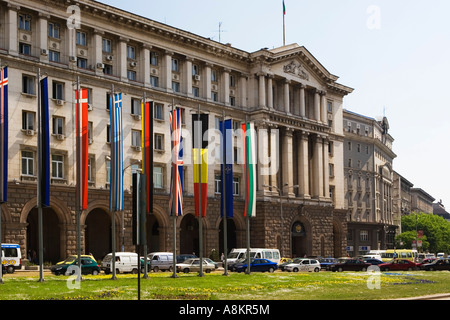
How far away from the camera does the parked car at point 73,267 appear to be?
5103cm

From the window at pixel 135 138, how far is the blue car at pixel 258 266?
1903cm

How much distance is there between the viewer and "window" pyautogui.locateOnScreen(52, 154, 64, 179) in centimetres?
6481

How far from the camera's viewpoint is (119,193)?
4878cm

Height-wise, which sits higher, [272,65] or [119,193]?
[272,65]

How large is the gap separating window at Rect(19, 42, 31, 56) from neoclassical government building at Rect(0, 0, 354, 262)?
0.10 metres

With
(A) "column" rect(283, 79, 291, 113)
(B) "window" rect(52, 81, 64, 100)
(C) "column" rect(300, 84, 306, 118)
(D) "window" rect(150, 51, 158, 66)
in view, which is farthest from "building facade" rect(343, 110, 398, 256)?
(B) "window" rect(52, 81, 64, 100)

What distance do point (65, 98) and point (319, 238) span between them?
44.4 metres

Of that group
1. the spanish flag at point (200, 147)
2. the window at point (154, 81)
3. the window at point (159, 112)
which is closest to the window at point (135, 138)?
the window at point (159, 112)

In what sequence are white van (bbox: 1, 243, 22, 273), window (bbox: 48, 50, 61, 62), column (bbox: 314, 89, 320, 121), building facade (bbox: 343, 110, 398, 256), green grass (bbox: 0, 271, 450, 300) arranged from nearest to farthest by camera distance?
green grass (bbox: 0, 271, 450, 300), white van (bbox: 1, 243, 22, 273), window (bbox: 48, 50, 61, 62), column (bbox: 314, 89, 320, 121), building facade (bbox: 343, 110, 398, 256)

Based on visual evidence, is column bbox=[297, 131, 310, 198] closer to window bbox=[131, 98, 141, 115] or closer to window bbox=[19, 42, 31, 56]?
window bbox=[131, 98, 141, 115]

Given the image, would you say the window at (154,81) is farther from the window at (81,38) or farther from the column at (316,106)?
the column at (316,106)
